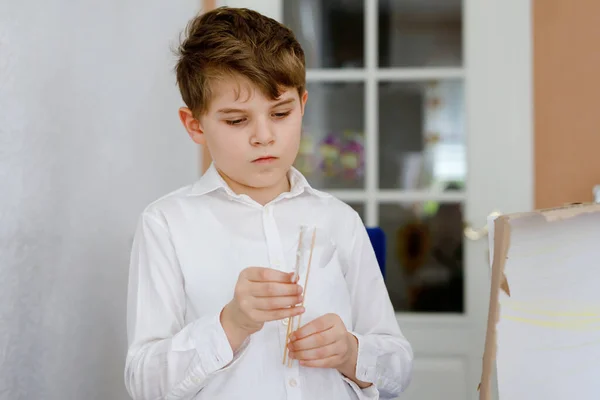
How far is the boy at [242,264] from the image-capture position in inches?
37.2

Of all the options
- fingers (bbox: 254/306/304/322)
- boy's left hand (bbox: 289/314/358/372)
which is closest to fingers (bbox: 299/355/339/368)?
boy's left hand (bbox: 289/314/358/372)

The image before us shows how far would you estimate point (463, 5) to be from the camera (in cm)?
229

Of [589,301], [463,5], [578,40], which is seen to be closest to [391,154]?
[463,5]

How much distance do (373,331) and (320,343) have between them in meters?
0.21

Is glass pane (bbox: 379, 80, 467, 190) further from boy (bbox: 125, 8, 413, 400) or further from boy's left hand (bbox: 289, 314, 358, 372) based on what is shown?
boy's left hand (bbox: 289, 314, 358, 372)

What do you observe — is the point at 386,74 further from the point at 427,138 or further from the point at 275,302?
the point at 275,302

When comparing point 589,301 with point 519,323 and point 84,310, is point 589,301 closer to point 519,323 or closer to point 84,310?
point 519,323

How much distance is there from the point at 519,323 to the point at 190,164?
5.46ft

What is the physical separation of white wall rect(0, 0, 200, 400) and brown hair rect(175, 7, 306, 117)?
0.26m

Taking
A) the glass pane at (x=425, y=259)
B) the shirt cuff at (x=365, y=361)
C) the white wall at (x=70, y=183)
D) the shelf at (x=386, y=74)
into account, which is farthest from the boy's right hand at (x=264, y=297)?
the shelf at (x=386, y=74)

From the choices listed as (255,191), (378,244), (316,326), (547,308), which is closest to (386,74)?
(378,244)

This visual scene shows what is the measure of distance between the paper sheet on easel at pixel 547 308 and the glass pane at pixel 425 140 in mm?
1597

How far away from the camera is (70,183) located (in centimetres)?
128

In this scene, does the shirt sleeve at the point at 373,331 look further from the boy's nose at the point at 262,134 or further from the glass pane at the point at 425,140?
the glass pane at the point at 425,140
